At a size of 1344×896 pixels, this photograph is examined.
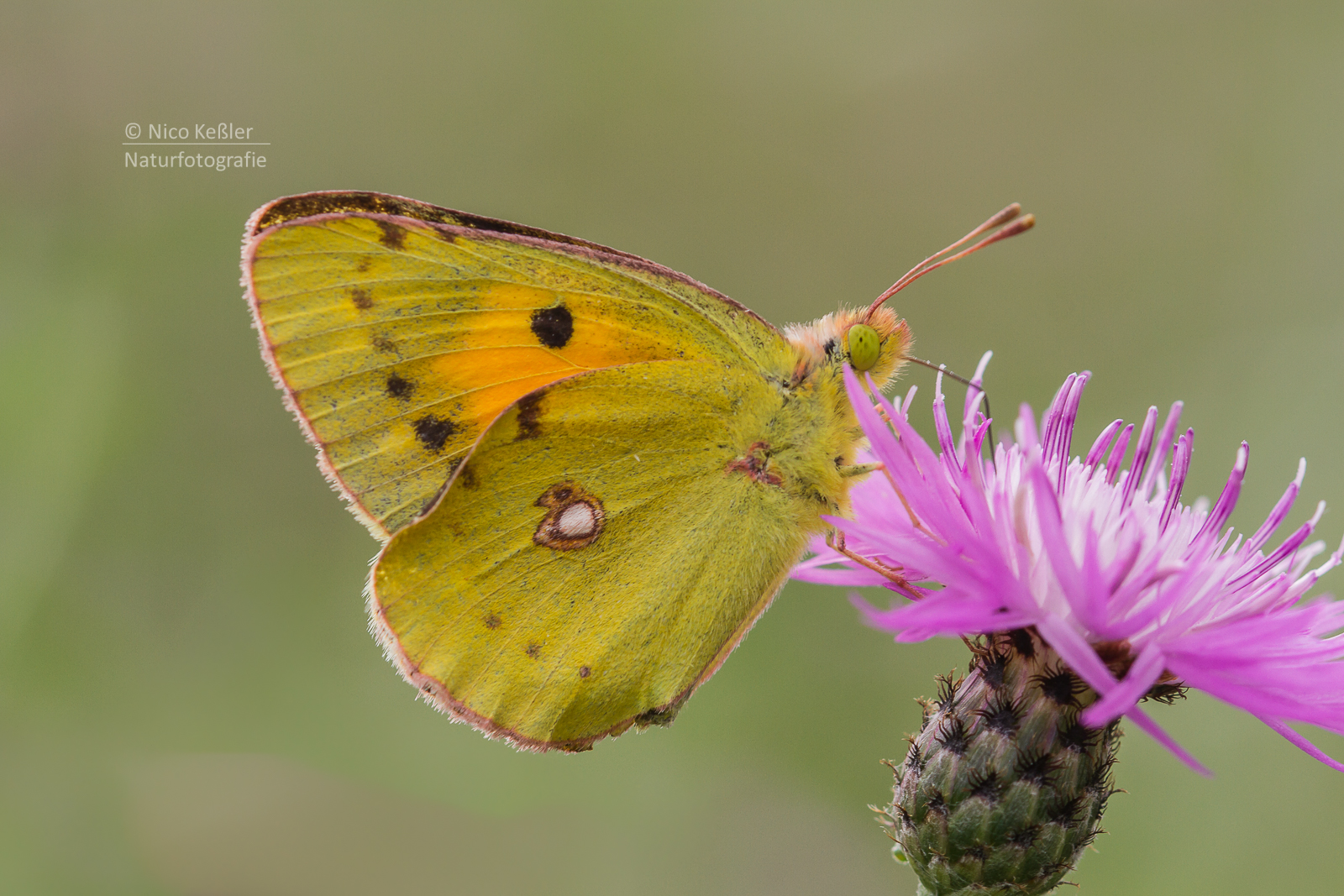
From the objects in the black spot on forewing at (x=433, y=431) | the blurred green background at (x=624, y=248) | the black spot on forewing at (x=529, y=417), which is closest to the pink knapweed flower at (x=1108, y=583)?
the black spot on forewing at (x=529, y=417)

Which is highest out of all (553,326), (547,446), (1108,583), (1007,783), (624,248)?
(624,248)

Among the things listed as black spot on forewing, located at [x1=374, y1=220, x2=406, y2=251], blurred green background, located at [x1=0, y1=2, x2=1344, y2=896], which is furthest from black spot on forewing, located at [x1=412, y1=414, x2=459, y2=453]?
blurred green background, located at [x1=0, y1=2, x2=1344, y2=896]

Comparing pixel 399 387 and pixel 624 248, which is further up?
pixel 624 248

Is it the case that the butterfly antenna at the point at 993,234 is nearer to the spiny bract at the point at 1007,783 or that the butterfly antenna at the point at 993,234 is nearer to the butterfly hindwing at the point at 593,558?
the butterfly hindwing at the point at 593,558

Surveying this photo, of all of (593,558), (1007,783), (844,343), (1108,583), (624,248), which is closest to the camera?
(1108,583)

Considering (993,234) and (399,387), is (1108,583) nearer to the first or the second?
(993,234)

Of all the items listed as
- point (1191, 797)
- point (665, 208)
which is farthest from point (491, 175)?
point (1191, 797)

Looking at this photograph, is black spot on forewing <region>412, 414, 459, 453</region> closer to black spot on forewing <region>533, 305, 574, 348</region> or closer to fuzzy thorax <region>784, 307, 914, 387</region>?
black spot on forewing <region>533, 305, 574, 348</region>

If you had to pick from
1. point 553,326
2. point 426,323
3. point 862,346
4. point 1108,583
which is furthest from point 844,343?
point 426,323
